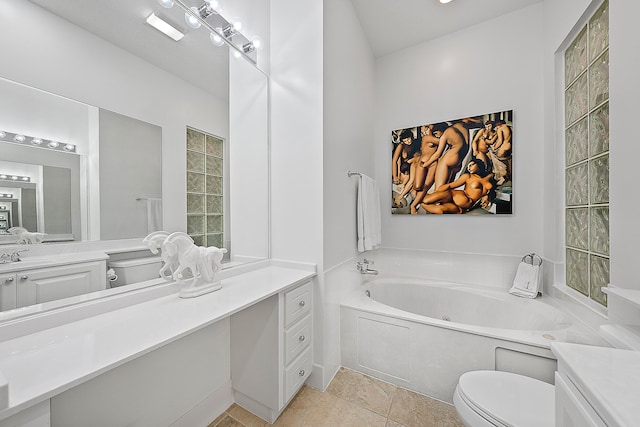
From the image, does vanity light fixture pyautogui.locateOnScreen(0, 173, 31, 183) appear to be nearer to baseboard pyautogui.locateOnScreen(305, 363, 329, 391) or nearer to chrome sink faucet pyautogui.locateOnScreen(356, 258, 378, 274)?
baseboard pyautogui.locateOnScreen(305, 363, 329, 391)

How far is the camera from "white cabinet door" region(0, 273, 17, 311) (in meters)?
0.78

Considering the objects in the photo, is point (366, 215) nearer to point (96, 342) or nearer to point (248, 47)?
point (248, 47)

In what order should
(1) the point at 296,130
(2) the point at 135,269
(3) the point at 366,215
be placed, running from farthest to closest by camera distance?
(3) the point at 366,215 → (1) the point at 296,130 → (2) the point at 135,269

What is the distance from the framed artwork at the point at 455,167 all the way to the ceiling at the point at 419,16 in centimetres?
87

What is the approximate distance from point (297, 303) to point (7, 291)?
1145 millimetres

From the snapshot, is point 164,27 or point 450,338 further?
point 450,338

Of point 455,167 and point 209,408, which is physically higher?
point 455,167

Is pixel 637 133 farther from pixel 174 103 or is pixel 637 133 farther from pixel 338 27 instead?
pixel 174 103

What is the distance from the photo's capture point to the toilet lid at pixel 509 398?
3.06 feet

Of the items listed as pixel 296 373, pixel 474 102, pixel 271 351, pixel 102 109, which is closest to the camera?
pixel 102 109

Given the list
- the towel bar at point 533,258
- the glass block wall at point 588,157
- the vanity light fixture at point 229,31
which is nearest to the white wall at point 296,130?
the vanity light fixture at point 229,31

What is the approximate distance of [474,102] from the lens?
229 centimetres

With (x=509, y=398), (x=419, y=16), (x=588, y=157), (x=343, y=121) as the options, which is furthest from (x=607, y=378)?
(x=419, y=16)

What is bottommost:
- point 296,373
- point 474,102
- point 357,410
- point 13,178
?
point 357,410
